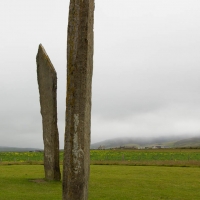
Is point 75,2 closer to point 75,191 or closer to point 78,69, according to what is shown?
point 78,69

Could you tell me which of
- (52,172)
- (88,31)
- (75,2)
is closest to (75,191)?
(88,31)

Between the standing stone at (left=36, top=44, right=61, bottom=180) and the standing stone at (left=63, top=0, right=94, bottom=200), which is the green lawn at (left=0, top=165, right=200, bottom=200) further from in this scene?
the standing stone at (left=63, top=0, right=94, bottom=200)

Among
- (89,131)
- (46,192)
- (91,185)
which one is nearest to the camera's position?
(89,131)

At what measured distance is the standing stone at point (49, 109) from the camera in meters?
14.1

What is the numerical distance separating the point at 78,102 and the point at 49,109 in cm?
666

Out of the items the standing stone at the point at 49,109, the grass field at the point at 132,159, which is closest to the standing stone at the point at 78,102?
the standing stone at the point at 49,109

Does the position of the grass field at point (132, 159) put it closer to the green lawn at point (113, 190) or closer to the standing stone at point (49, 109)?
the green lawn at point (113, 190)

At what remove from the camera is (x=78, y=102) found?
7.75m

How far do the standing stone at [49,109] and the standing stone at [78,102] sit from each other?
20.6 ft

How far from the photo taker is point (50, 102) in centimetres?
1412

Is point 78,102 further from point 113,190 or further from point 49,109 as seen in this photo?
point 49,109

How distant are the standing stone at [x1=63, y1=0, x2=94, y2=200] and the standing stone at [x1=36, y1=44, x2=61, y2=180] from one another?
6.28 meters

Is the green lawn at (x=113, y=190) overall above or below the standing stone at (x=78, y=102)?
below

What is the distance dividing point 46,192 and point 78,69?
5973 mm
